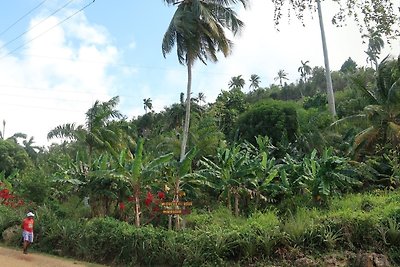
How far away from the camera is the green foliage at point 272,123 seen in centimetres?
2502

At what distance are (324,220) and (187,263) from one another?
3728mm

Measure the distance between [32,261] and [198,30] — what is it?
11124mm

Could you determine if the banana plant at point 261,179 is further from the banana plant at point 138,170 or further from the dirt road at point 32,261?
the dirt road at point 32,261

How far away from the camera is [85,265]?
1233 cm

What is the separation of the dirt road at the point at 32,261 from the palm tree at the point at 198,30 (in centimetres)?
670

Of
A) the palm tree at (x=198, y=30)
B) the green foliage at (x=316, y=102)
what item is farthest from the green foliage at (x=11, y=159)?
the green foliage at (x=316, y=102)

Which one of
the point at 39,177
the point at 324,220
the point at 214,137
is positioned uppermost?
the point at 214,137

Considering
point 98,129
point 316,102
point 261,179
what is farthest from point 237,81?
point 261,179

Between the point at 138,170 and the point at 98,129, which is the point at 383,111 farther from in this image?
the point at 98,129

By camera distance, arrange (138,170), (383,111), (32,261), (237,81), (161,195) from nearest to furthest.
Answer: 1. (32,261)
2. (138,170)
3. (161,195)
4. (383,111)
5. (237,81)

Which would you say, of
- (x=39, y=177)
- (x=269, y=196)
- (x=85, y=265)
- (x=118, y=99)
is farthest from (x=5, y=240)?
(x=118, y=99)

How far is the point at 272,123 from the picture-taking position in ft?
83.9

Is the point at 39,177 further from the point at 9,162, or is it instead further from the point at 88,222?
the point at 9,162

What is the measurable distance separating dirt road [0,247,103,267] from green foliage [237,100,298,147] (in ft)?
48.5
